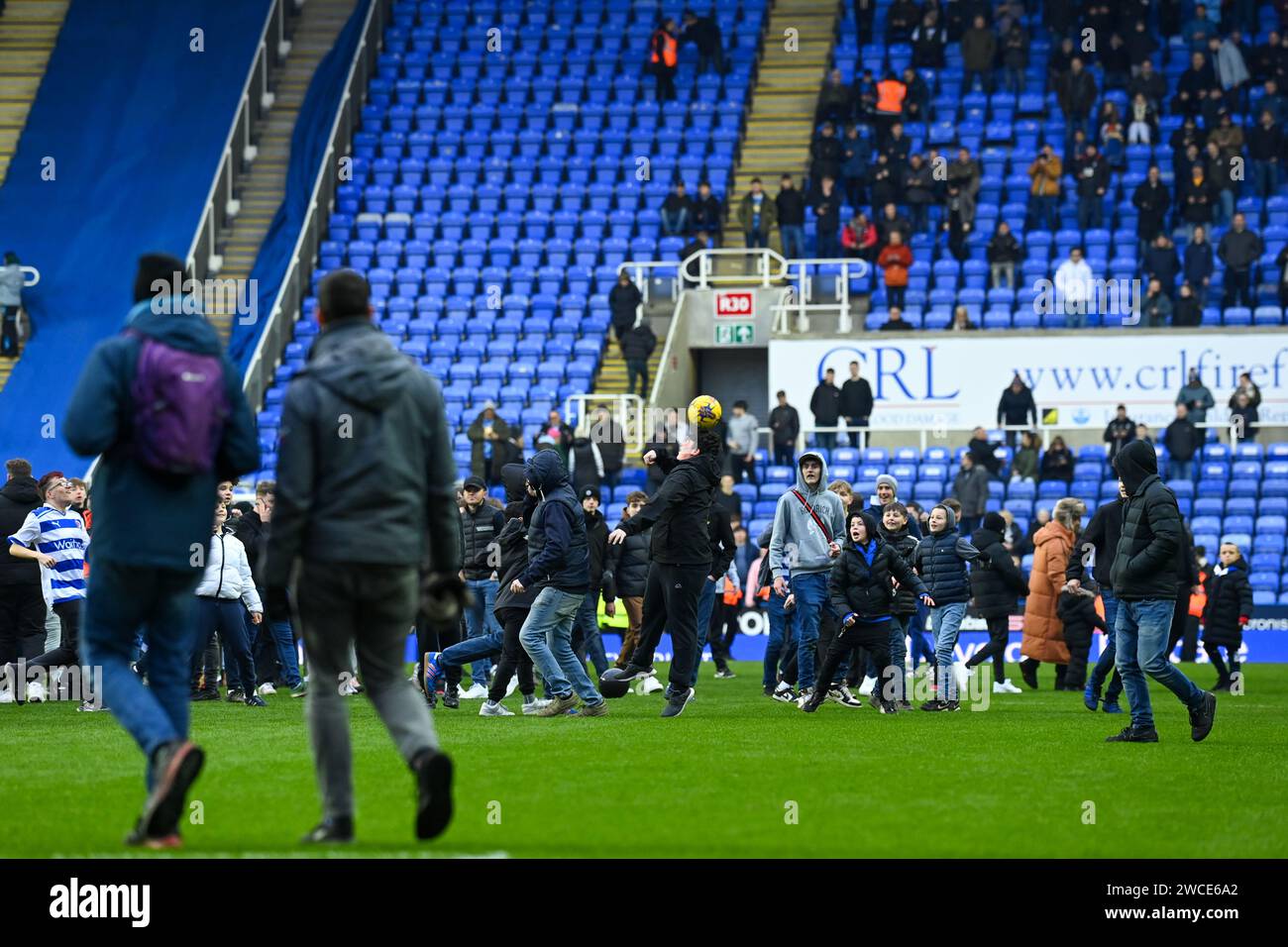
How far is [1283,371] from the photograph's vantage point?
2961 centimetres

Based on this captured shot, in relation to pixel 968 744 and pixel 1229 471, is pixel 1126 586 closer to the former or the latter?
pixel 968 744

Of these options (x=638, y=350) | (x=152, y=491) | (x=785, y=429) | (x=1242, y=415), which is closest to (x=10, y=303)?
(x=638, y=350)

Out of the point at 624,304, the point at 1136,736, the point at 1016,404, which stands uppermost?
the point at 624,304

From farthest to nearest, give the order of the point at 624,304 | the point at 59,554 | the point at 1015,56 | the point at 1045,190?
the point at 1015,56
the point at 1045,190
the point at 624,304
the point at 59,554

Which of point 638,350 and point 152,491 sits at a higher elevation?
point 638,350

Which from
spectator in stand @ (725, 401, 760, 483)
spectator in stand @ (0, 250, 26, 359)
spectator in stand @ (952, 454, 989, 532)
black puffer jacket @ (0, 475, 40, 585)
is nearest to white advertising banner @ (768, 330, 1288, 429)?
spectator in stand @ (725, 401, 760, 483)

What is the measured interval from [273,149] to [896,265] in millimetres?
12412

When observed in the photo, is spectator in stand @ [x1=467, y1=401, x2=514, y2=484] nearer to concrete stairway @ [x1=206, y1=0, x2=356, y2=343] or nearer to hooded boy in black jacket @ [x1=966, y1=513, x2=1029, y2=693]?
concrete stairway @ [x1=206, y1=0, x2=356, y2=343]

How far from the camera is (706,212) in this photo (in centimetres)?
3369

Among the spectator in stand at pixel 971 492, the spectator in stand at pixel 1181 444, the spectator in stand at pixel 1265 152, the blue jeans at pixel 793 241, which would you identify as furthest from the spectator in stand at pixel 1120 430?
the blue jeans at pixel 793 241

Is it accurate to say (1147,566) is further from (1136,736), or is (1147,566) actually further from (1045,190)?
(1045,190)

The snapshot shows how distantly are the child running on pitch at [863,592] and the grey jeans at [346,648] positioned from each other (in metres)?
7.79
